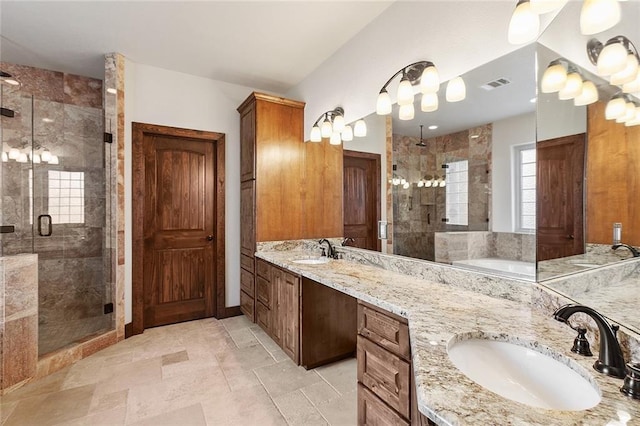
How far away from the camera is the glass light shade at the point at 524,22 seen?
4.17 feet

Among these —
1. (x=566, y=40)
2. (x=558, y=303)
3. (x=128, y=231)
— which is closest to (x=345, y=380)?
(x=558, y=303)

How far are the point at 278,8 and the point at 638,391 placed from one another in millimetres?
2775

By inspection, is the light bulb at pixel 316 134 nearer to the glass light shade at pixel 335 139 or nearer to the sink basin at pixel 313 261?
the glass light shade at pixel 335 139

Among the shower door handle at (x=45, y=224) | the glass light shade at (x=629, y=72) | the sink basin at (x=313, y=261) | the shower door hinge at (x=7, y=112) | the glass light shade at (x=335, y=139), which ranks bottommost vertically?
the sink basin at (x=313, y=261)

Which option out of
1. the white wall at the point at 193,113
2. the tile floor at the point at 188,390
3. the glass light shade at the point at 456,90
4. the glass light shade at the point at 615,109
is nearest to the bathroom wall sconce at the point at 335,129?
the glass light shade at the point at 456,90

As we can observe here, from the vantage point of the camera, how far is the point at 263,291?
3.00 metres

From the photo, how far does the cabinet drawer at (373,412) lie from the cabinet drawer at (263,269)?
1527 millimetres

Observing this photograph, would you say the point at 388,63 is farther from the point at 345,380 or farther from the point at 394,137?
the point at 345,380

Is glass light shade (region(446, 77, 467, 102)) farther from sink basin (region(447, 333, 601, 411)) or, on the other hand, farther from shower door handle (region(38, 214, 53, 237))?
shower door handle (region(38, 214, 53, 237))

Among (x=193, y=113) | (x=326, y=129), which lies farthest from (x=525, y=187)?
(x=193, y=113)

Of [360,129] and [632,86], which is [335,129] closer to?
[360,129]

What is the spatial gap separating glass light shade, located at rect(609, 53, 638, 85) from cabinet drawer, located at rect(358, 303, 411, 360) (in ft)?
3.69

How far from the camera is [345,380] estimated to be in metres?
2.26

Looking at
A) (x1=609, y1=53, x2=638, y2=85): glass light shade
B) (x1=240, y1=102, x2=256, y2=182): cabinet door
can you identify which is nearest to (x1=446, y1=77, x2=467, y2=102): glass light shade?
(x1=609, y1=53, x2=638, y2=85): glass light shade
